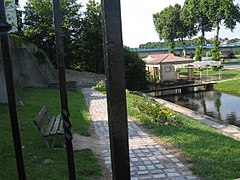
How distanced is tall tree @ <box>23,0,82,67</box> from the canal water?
10.0 meters

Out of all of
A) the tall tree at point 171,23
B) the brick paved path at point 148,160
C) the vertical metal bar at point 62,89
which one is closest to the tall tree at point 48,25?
the brick paved path at point 148,160

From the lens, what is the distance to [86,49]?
2570 cm

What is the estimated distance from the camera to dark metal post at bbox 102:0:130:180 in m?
1.32

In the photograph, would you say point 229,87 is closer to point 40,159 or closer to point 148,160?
point 148,160

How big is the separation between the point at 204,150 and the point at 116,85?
4.94 meters

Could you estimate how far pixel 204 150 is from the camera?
580 cm

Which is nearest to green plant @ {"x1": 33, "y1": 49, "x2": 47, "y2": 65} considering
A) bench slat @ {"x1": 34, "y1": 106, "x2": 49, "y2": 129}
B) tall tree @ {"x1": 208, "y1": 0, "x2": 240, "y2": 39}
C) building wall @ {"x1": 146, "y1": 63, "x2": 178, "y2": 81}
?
building wall @ {"x1": 146, "y1": 63, "x2": 178, "y2": 81}

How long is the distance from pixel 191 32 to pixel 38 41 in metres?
36.6

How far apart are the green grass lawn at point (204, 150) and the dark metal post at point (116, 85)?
138 inches

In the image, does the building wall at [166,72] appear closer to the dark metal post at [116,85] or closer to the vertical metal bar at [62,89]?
the vertical metal bar at [62,89]

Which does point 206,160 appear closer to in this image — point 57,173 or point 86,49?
point 57,173

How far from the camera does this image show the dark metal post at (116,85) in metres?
1.32

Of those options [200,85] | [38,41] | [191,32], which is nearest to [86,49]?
[38,41]

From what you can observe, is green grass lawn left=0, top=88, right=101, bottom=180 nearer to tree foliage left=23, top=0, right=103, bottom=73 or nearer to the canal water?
the canal water
